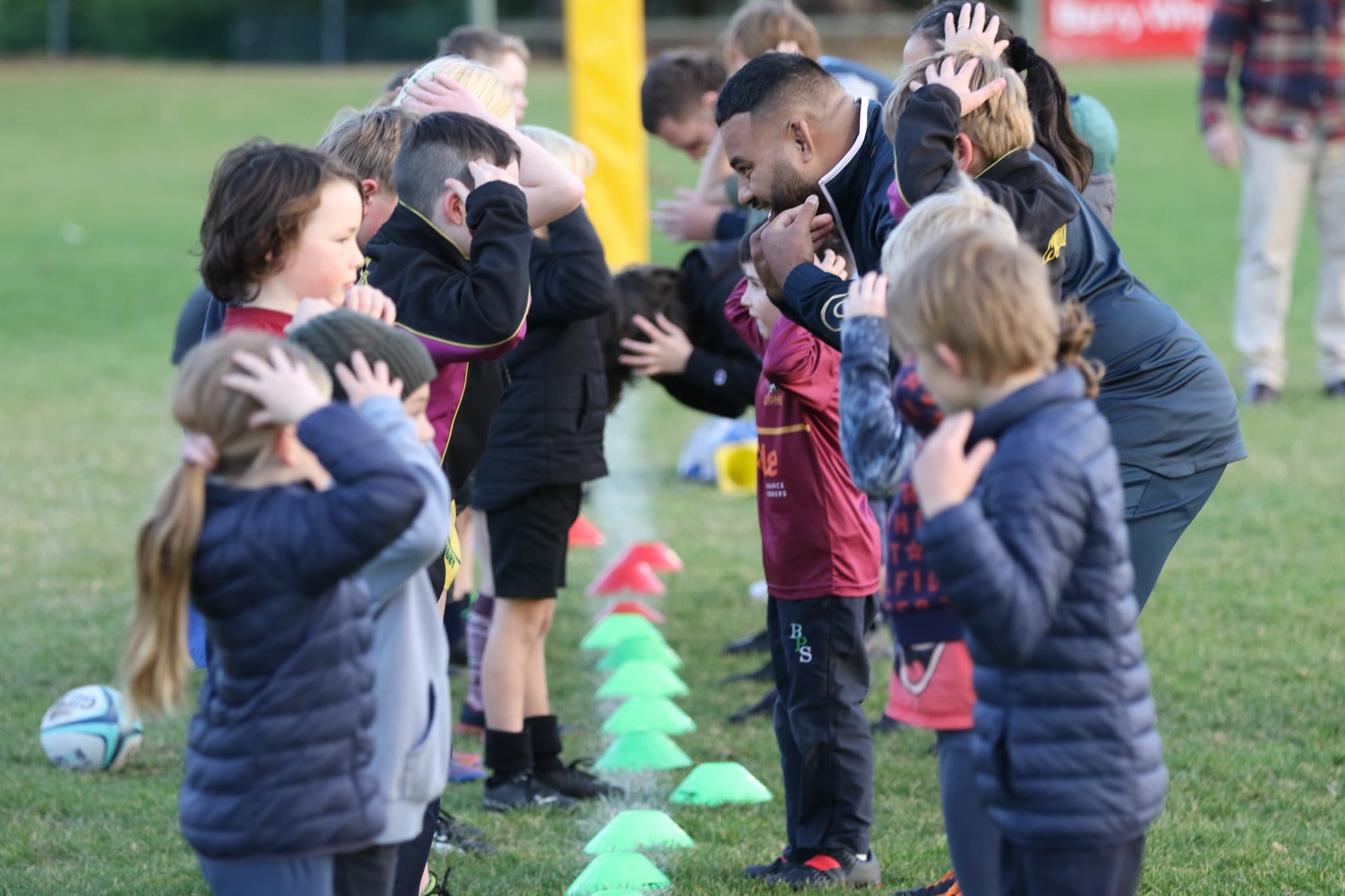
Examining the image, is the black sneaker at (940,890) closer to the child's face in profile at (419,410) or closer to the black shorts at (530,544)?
the black shorts at (530,544)

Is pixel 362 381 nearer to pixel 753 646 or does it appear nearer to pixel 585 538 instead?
pixel 753 646

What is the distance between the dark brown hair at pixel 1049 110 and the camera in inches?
153

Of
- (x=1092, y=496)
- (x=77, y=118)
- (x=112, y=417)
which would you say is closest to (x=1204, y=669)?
(x=1092, y=496)

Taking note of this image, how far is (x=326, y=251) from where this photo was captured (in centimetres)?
320

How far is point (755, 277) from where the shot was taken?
419 cm

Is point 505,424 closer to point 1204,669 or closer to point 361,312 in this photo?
point 361,312

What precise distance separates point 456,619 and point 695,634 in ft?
A: 3.75

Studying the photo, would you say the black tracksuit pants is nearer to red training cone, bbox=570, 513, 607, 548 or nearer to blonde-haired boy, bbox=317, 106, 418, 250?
blonde-haired boy, bbox=317, 106, 418, 250

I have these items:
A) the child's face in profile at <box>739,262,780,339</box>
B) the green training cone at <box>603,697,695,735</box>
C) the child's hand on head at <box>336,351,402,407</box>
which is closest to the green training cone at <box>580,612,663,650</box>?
the green training cone at <box>603,697,695,735</box>

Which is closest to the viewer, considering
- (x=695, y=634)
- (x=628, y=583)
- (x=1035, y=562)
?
(x=1035, y=562)

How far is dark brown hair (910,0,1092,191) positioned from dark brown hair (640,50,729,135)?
8.01ft

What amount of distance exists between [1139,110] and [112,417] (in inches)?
938

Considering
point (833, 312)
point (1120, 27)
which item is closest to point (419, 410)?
point (833, 312)

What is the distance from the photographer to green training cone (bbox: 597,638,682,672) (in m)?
6.17
